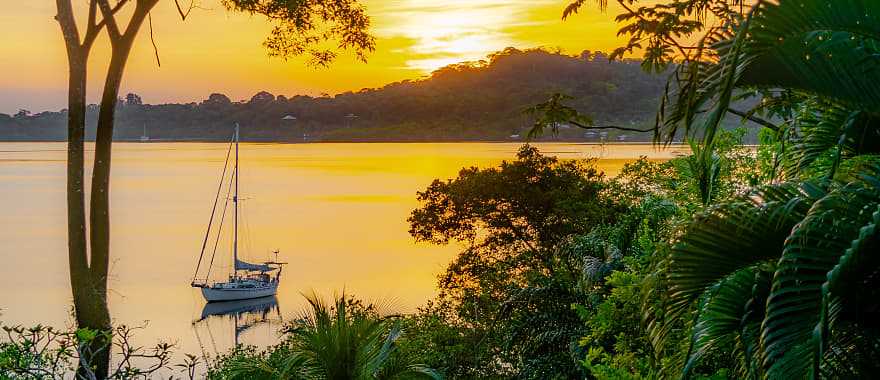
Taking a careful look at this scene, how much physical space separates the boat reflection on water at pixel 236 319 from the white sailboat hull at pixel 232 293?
10.8 inches

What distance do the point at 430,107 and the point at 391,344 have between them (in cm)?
9507

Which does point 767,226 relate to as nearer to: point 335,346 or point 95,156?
point 335,346

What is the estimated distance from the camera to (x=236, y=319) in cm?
4106

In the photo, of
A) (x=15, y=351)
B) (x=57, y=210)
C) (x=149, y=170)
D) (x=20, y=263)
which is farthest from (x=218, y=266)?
(x=149, y=170)

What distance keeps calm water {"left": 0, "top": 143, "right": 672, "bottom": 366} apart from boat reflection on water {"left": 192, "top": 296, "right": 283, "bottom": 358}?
84 mm

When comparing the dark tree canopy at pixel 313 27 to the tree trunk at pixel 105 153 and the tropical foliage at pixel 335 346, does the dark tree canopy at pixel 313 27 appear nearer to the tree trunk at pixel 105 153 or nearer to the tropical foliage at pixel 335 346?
the tree trunk at pixel 105 153

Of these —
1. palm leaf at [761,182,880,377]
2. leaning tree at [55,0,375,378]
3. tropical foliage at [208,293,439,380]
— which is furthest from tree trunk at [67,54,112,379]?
palm leaf at [761,182,880,377]

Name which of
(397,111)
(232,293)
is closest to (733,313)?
(232,293)

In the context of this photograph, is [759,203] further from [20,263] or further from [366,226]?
[366,226]

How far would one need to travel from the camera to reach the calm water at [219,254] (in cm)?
3912

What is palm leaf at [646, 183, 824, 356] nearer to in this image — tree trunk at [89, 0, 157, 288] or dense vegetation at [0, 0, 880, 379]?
dense vegetation at [0, 0, 880, 379]

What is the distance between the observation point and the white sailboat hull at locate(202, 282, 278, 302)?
42875 mm

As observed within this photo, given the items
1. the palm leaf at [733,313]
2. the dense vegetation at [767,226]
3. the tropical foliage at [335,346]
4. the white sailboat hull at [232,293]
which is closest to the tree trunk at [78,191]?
the dense vegetation at [767,226]

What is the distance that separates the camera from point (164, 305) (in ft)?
139
